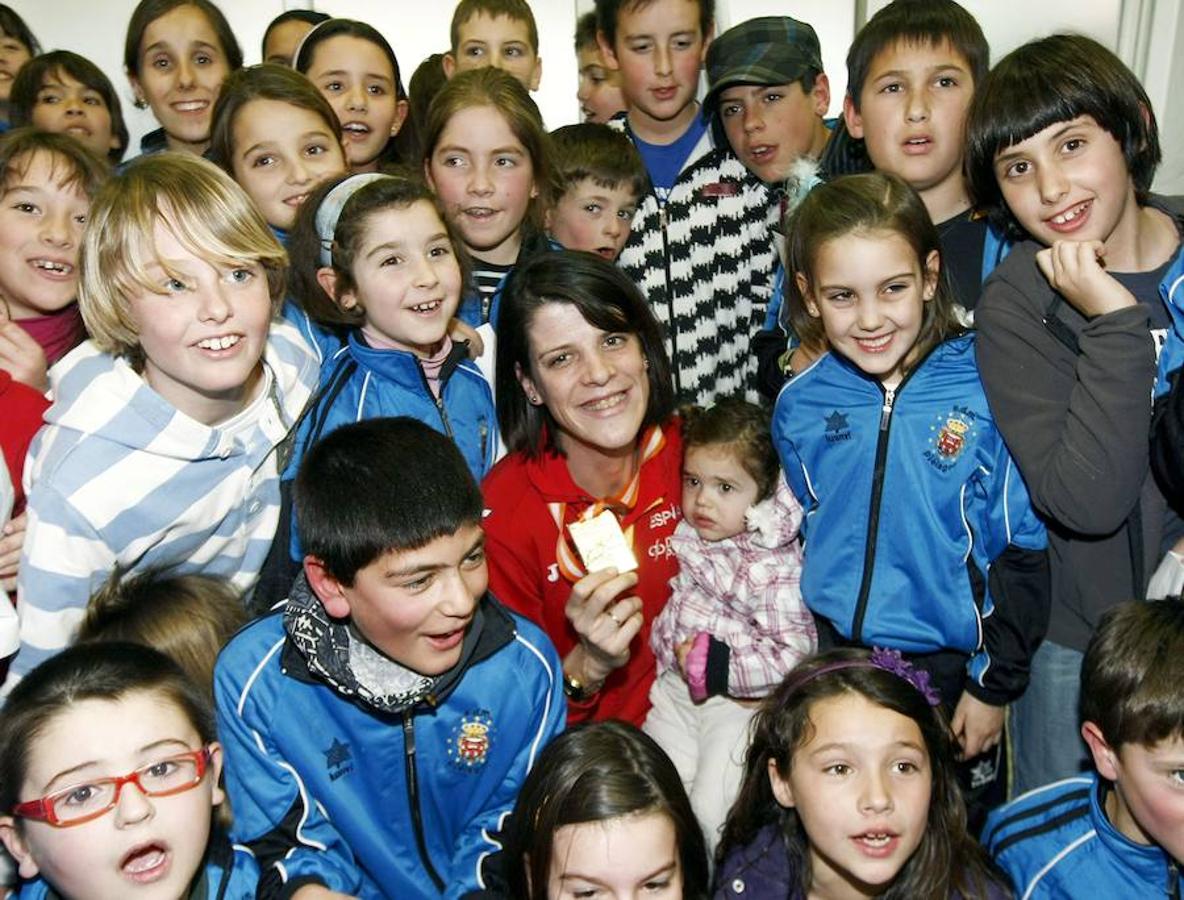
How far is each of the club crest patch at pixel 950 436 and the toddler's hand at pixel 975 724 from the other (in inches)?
26.3

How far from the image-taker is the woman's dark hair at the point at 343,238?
11.0 ft

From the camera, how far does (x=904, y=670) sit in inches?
110

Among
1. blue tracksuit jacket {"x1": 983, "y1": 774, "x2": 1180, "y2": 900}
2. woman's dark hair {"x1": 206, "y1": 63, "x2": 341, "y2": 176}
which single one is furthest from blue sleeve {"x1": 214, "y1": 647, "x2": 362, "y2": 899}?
woman's dark hair {"x1": 206, "y1": 63, "x2": 341, "y2": 176}

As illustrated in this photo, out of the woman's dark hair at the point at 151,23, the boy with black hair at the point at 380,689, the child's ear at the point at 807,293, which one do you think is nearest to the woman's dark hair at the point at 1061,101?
the child's ear at the point at 807,293

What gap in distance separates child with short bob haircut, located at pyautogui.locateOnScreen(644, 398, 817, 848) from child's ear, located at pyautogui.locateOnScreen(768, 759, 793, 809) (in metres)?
0.42

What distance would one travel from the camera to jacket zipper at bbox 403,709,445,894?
266 cm

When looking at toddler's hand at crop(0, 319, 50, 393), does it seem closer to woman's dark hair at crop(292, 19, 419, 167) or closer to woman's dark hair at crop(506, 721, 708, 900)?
woman's dark hair at crop(292, 19, 419, 167)

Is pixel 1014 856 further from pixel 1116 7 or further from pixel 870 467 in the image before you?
pixel 1116 7

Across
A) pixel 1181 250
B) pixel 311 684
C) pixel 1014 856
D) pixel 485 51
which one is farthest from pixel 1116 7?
pixel 311 684

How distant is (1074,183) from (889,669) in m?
1.36

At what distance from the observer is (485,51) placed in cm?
567

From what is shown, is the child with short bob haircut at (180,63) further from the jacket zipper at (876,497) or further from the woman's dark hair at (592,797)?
the woman's dark hair at (592,797)

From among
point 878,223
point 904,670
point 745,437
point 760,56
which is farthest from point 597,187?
point 904,670

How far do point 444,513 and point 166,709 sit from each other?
2.47 feet
